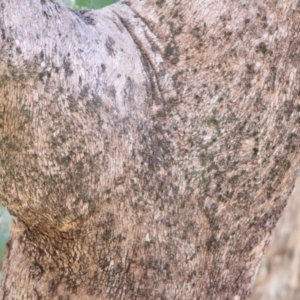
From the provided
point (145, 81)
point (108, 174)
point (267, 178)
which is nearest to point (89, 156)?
point (108, 174)

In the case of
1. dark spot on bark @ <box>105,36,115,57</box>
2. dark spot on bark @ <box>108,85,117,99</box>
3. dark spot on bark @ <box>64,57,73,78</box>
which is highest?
dark spot on bark @ <box>105,36,115,57</box>

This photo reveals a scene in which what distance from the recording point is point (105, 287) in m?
1.20

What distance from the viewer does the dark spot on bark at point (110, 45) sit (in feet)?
3.87

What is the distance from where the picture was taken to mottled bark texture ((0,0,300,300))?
3.71 feet

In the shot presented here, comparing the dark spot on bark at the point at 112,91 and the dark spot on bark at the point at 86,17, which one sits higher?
the dark spot on bark at the point at 86,17

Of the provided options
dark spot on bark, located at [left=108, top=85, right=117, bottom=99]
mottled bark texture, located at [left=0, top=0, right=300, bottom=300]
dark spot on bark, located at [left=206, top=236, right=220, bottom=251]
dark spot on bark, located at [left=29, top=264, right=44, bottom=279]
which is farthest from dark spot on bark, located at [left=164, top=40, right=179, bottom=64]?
dark spot on bark, located at [left=29, top=264, right=44, bottom=279]

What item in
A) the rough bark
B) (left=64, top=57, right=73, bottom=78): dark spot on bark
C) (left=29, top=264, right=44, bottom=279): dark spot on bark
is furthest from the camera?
(left=29, top=264, right=44, bottom=279): dark spot on bark

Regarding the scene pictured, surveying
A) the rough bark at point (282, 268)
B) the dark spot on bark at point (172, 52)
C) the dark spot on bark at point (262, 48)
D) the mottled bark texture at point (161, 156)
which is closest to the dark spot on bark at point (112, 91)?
the mottled bark texture at point (161, 156)

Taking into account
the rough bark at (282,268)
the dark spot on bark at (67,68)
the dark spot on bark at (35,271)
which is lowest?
the dark spot on bark at (35,271)

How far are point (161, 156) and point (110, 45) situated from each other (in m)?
0.19

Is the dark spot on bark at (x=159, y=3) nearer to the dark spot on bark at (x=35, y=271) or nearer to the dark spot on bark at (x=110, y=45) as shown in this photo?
the dark spot on bark at (x=110, y=45)

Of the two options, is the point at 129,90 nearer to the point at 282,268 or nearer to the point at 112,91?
the point at 112,91

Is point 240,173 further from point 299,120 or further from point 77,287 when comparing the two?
point 77,287

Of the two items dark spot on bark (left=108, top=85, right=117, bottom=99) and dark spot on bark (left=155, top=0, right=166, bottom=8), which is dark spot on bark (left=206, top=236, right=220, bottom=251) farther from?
dark spot on bark (left=155, top=0, right=166, bottom=8)
